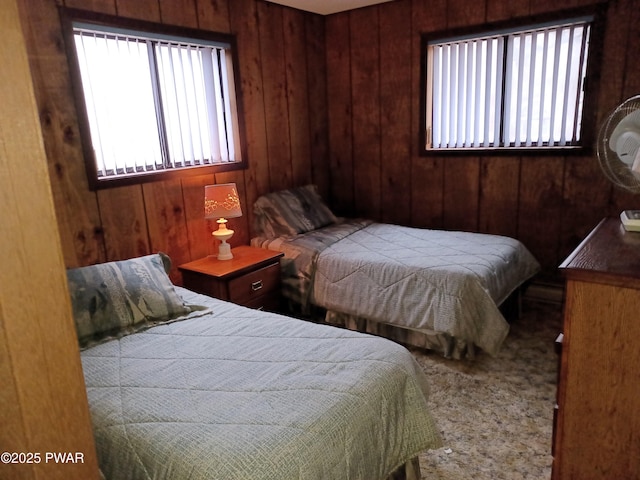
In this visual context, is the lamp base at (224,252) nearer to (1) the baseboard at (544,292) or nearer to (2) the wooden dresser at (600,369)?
(2) the wooden dresser at (600,369)

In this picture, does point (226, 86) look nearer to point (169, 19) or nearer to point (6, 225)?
point (169, 19)

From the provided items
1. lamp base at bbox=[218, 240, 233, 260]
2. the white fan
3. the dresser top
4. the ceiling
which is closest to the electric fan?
the white fan

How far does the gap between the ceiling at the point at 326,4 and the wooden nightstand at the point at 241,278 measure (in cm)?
198

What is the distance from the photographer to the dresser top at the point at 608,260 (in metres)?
1.20

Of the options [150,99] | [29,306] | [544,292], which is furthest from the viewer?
[544,292]

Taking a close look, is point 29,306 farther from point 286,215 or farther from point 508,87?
point 508,87

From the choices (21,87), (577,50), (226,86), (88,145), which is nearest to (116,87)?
(88,145)

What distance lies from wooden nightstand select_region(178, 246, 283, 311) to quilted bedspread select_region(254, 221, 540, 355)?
7.5 inches

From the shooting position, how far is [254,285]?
2.86 meters

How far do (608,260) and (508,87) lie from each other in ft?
7.82

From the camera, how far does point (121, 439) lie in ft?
4.18

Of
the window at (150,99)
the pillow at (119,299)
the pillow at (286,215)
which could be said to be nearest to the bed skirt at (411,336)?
the pillow at (286,215)

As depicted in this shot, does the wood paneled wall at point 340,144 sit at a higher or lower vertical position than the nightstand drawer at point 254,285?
higher

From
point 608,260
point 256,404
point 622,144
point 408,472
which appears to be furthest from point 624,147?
point 256,404
